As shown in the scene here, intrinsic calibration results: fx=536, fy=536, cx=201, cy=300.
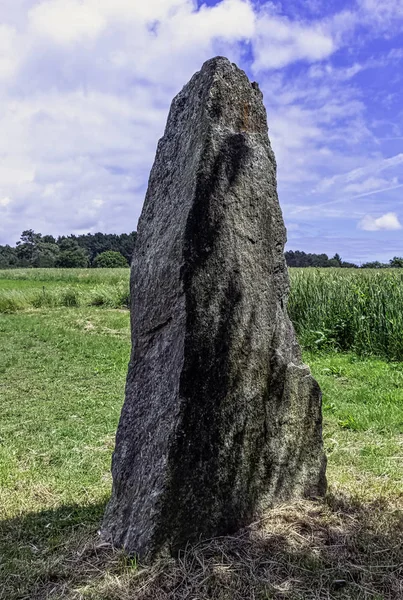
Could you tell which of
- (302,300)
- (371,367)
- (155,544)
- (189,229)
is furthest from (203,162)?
(302,300)

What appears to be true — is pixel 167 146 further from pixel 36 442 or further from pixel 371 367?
pixel 371 367

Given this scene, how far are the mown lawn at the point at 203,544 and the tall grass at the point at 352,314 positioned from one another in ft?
9.41

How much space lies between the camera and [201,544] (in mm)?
2895

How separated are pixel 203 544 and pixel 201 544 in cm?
1

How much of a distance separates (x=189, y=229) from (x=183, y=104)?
1008 mm

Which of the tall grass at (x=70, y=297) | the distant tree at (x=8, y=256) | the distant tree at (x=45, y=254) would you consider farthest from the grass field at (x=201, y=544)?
the distant tree at (x=8, y=256)

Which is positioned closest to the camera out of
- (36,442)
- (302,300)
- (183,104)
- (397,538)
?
(397,538)

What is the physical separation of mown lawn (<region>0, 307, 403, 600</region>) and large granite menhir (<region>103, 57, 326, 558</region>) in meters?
0.16

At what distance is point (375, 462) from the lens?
4426 mm

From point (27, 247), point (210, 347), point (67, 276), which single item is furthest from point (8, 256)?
point (210, 347)

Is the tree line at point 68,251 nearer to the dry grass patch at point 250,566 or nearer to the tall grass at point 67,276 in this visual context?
the tall grass at point 67,276

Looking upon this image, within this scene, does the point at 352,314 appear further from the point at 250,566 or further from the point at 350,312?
the point at 250,566

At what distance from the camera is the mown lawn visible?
8.82ft

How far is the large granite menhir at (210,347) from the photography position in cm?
281
